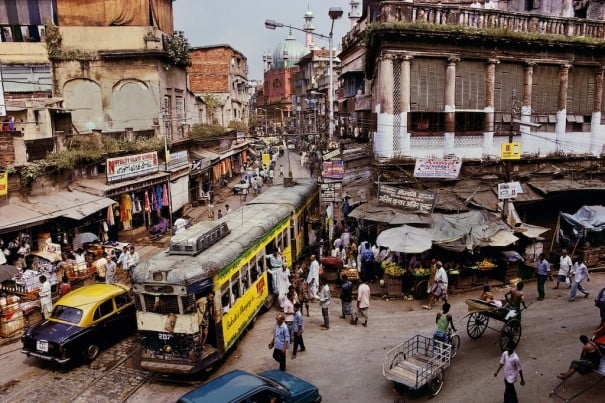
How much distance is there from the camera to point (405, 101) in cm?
2023

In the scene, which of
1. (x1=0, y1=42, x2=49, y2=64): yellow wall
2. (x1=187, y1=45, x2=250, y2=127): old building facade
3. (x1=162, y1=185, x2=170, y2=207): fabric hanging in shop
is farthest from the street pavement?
(x1=187, y1=45, x2=250, y2=127): old building facade

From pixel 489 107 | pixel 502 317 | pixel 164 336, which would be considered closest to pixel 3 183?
pixel 164 336

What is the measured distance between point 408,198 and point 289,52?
104 m

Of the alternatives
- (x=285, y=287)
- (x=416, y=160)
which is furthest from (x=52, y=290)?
(x=416, y=160)

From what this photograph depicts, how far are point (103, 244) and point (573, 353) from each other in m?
17.6

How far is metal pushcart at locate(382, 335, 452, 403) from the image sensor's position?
10.2m

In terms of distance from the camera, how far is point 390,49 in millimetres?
19781

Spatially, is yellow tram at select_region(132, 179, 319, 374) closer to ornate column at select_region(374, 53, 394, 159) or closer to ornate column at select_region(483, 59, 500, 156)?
ornate column at select_region(374, 53, 394, 159)

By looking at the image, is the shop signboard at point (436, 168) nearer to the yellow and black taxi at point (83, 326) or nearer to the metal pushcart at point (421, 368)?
the metal pushcart at point (421, 368)

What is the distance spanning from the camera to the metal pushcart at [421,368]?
10.2 metres

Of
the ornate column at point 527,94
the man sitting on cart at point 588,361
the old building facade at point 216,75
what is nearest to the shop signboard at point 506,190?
the ornate column at point 527,94

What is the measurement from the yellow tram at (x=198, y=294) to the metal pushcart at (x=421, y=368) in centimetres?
423

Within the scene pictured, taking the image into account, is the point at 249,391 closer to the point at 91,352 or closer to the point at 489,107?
the point at 91,352

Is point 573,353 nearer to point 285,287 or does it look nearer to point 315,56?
point 285,287
